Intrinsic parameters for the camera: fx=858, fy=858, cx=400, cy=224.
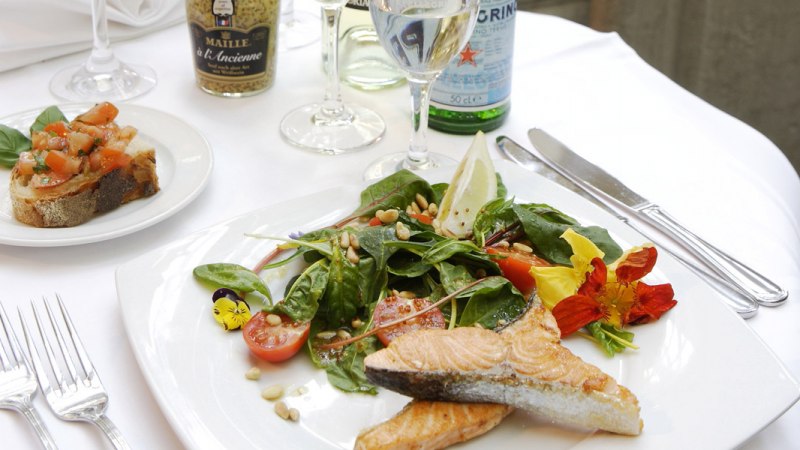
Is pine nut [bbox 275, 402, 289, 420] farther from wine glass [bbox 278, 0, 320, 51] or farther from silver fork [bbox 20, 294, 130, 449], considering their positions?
wine glass [bbox 278, 0, 320, 51]

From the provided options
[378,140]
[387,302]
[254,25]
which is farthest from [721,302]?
[254,25]

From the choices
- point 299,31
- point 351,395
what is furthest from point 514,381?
point 299,31

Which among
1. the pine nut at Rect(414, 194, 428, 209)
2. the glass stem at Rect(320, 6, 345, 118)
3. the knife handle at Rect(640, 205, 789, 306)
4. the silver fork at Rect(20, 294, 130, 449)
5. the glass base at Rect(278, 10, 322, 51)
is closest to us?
the silver fork at Rect(20, 294, 130, 449)

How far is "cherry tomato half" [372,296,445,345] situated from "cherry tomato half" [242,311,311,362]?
3.4 inches

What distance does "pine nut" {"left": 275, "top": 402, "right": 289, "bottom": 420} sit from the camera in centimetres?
→ 91

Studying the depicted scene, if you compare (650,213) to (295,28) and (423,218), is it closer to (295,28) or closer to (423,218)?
(423,218)

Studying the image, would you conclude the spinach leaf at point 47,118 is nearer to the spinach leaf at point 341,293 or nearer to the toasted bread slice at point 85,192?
the toasted bread slice at point 85,192

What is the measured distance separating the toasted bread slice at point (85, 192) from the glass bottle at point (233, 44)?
1.07ft

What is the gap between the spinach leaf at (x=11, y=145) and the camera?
55.7 inches

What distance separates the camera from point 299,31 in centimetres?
203

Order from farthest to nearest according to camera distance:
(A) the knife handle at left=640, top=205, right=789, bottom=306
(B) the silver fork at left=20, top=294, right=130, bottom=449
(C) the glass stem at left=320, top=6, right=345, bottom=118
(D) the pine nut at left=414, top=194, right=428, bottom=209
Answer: (C) the glass stem at left=320, top=6, right=345, bottom=118
(D) the pine nut at left=414, top=194, right=428, bottom=209
(A) the knife handle at left=640, top=205, right=789, bottom=306
(B) the silver fork at left=20, top=294, right=130, bottom=449

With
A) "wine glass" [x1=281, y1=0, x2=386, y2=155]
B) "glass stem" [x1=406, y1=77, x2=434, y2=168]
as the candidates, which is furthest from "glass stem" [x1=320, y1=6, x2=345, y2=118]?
"glass stem" [x1=406, y1=77, x2=434, y2=168]

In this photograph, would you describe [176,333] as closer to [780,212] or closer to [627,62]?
[780,212]

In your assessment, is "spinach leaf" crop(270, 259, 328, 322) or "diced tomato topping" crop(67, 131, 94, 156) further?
"diced tomato topping" crop(67, 131, 94, 156)
